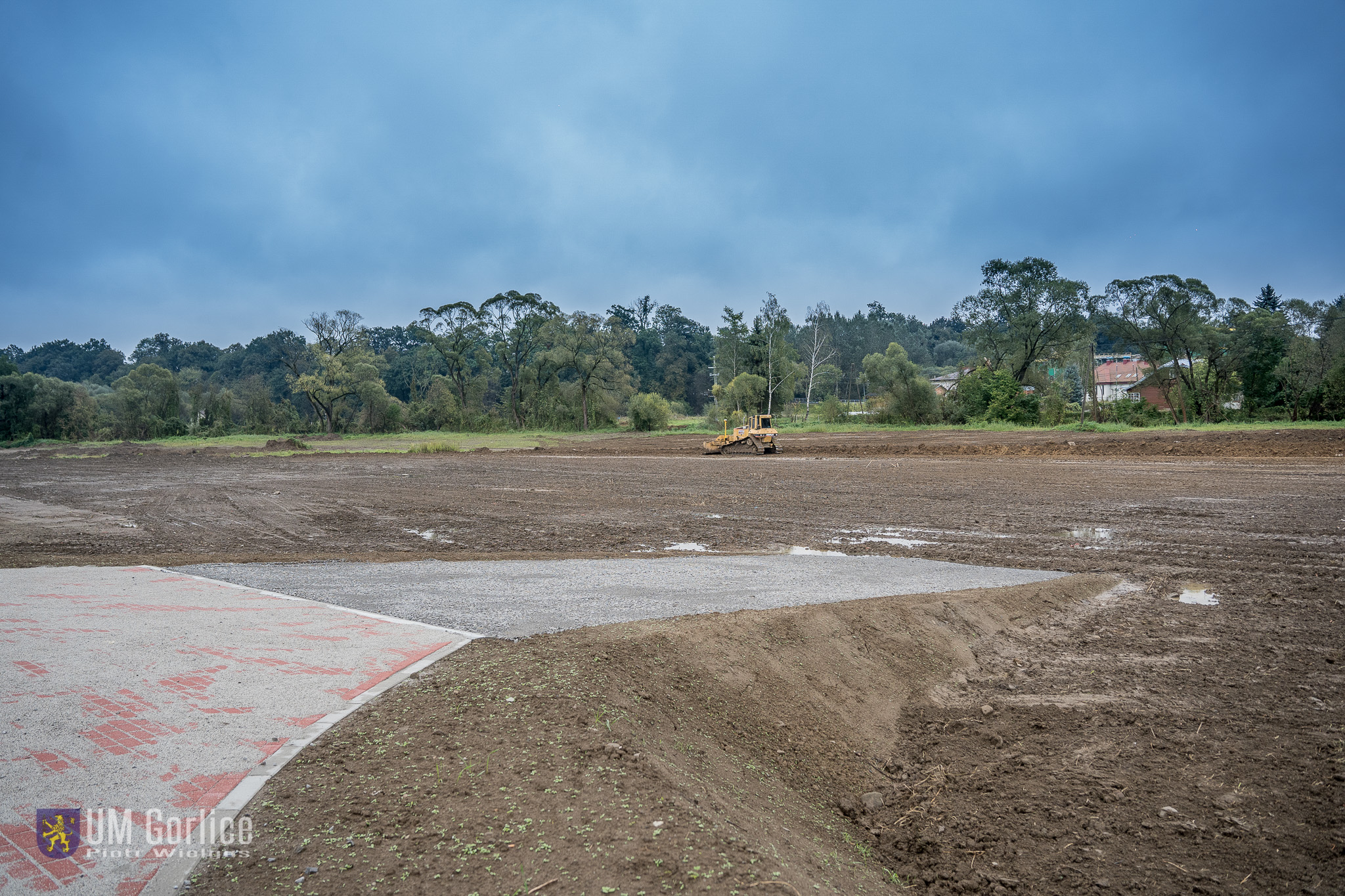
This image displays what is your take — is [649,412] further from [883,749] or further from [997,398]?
[883,749]

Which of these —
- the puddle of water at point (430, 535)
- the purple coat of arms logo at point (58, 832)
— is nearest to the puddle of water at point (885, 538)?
the puddle of water at point (430, 535)

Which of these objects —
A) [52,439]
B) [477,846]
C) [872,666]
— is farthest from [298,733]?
[52,439]

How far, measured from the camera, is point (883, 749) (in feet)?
17.7

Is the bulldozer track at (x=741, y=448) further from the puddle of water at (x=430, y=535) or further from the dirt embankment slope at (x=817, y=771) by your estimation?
the dirt embankment slope at (x=817, y=771)

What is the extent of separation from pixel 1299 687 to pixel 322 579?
9756 millimetres

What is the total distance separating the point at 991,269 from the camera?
55375 millimetres

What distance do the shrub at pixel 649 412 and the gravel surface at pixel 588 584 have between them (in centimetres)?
5227

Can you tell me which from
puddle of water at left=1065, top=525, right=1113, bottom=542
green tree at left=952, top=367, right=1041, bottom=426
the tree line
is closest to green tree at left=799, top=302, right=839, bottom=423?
the tree line

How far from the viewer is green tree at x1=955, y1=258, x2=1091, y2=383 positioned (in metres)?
52.7

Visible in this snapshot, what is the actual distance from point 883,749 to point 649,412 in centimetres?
5776

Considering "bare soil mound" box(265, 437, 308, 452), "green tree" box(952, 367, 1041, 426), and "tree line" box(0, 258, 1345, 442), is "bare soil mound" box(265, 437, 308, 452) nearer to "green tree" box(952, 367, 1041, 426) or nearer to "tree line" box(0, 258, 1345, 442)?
"tree line" box(0, 258, 1345, 442)

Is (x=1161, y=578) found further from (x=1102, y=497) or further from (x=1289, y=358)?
(x=1289, y=358)

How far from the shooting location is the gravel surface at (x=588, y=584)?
715 cm

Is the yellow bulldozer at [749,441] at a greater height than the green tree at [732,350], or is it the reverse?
the green tree at [732,350]
